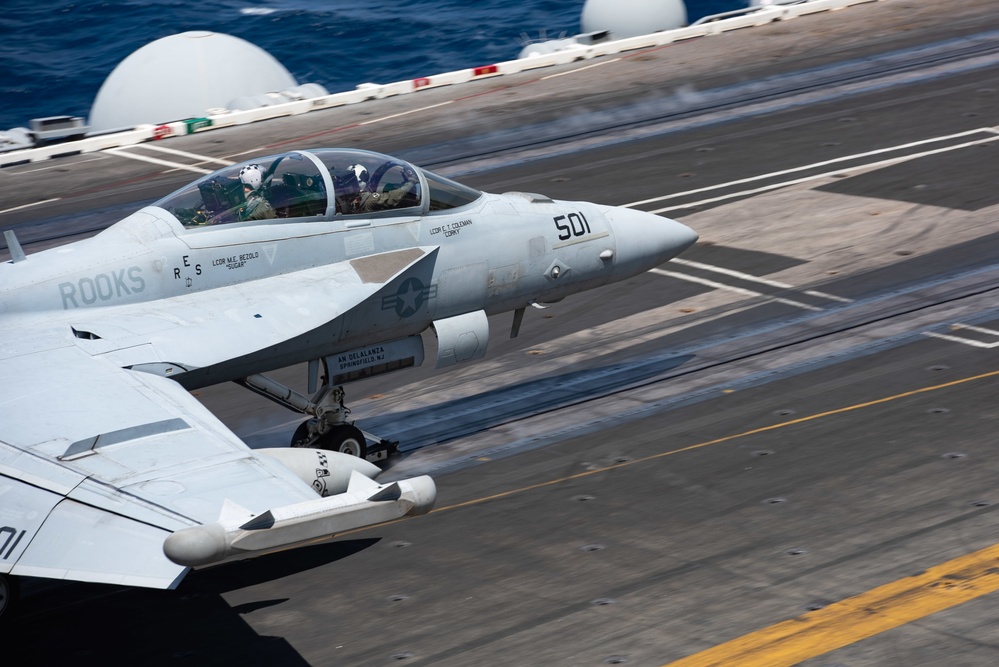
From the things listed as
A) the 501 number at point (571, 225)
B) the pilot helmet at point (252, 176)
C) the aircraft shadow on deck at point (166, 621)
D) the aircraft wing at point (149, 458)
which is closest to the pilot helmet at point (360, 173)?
the pilot helmet at point (252, 176)

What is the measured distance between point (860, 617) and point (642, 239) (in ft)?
23.9

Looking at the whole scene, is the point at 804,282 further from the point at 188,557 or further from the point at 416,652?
the point at 188,557

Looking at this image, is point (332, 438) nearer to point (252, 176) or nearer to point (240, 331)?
point (240, 331)

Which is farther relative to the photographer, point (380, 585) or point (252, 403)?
point (252, 403)

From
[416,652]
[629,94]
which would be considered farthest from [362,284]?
[629,94]

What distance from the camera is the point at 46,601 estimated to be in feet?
42.5

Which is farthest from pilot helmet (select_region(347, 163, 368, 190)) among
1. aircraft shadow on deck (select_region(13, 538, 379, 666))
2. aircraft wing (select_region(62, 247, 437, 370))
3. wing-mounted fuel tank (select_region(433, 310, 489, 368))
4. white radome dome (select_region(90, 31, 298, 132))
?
white radome dome (select_region(90, 31, 298, 132))

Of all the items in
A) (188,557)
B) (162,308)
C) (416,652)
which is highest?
(162,308)

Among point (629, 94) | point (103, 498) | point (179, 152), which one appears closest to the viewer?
point (103, 498)

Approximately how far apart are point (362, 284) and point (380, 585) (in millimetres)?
3778

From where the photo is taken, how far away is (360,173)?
15289 millimetres

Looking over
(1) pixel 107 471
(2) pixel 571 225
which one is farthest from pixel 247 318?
(2) pixel 571 225

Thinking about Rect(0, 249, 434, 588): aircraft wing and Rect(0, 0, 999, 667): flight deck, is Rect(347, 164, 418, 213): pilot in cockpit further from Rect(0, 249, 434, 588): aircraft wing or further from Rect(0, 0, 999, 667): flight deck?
Rect(0, 0, 999, 667): flight deck

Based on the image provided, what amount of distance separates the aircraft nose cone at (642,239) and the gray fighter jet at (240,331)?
0.03m
